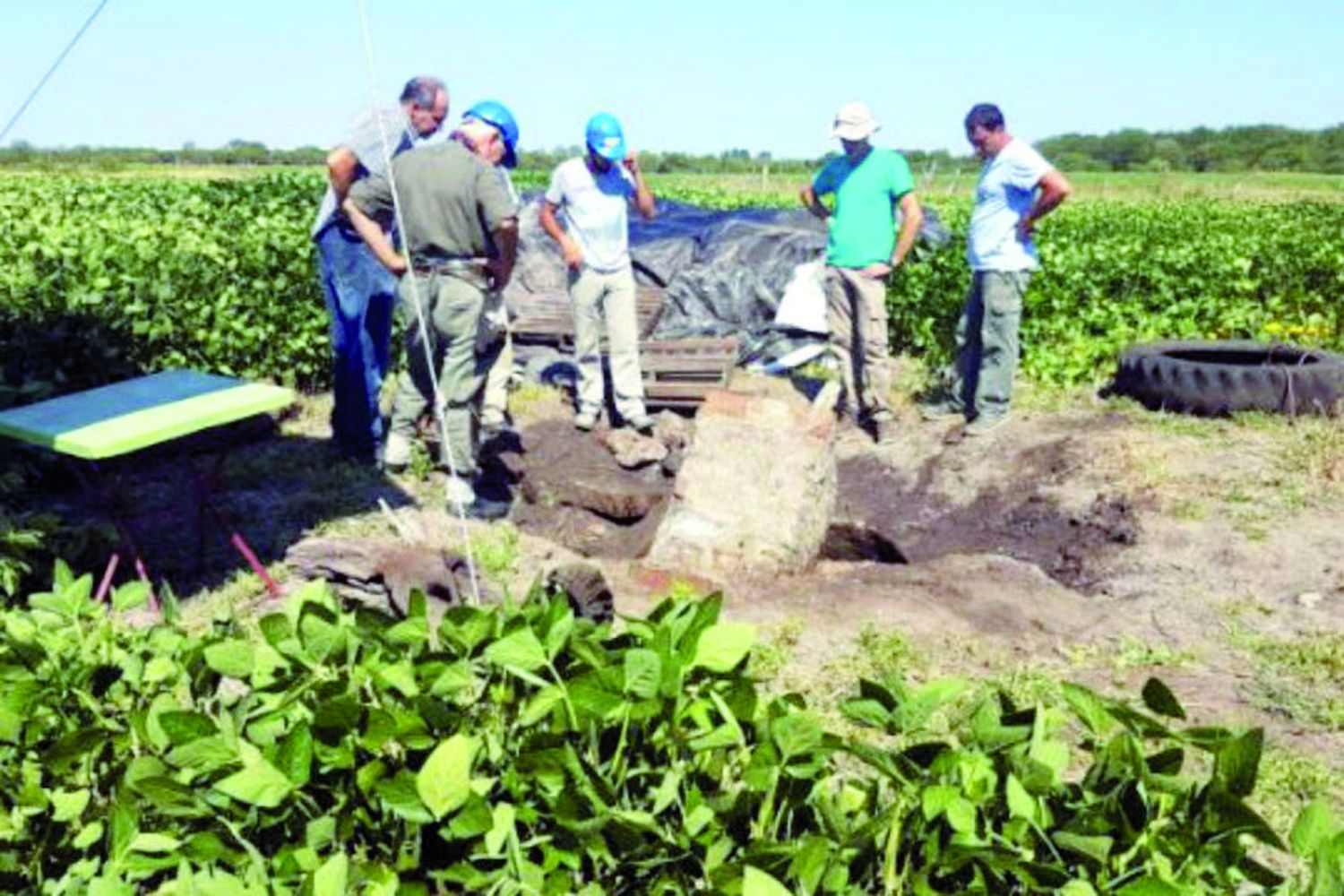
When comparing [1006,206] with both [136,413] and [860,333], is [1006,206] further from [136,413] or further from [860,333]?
[136,413]

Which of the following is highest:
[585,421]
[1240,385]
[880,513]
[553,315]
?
[553,315]

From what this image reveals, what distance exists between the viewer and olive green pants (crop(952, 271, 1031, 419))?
7949 millimetres

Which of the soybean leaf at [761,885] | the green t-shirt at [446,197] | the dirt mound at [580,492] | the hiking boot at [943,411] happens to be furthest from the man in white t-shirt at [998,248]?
the soybean leaf at [761,885]

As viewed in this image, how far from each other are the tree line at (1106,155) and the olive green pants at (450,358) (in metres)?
52.7

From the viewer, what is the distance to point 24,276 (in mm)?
6645

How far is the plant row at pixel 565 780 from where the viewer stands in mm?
1759

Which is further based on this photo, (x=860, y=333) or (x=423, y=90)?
(x=860, y=333)

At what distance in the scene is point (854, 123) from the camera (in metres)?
7.93

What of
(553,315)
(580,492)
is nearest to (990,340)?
(580,492)

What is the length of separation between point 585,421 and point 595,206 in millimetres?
1395

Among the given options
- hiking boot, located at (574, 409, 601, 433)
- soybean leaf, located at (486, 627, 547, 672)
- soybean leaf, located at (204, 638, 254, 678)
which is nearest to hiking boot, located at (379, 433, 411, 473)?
hiking boot, located at (574, 409, 601, 433)

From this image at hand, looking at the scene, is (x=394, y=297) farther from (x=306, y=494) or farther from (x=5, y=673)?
(x=5, y=673)

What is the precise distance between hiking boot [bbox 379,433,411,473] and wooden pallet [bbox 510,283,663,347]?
10.7 feet

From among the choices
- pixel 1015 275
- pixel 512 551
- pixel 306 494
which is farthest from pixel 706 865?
pixel 1015 275
